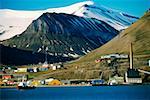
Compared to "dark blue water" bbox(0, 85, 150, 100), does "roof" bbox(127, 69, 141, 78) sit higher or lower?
higher

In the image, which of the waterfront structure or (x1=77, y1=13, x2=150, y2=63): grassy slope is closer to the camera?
the waterfront structure

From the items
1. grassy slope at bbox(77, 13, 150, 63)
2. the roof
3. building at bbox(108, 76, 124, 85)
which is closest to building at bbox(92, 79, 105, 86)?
building at bbox(108, 76, 124, 85)

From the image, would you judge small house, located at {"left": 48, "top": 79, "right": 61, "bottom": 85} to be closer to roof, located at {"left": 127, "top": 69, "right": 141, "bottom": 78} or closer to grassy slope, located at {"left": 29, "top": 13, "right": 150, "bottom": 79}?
grassy slope, located at {"left": 29, "top": 13, "right": 150, "bottom": 79}

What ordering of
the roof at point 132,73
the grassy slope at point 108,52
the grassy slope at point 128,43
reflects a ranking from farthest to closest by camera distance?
the grassy slope at point 128,43 < the grassy slope at point 108,52 < the roof at point 132,73

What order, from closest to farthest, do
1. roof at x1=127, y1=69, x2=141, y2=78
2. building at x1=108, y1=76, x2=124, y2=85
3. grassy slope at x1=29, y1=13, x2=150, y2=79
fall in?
roof at x1=127, y1=69, x2=141, y2=78 → building at x1=108, y1=76, x2=124, y2=85 → grassy slope at x1=29, y1=13, x2=150, y2=79

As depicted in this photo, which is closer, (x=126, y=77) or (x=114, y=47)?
(x=126, y=77)

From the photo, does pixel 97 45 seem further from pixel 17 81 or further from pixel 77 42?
pixel 17 81

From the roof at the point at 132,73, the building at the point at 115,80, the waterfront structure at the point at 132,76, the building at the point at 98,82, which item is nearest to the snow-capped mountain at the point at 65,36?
the building at the point at 98,82

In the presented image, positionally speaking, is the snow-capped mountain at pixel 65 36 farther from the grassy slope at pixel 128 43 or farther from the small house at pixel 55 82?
the small house at pixel 55 82

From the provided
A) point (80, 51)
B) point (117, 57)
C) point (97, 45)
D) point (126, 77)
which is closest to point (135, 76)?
point (126, 77)
